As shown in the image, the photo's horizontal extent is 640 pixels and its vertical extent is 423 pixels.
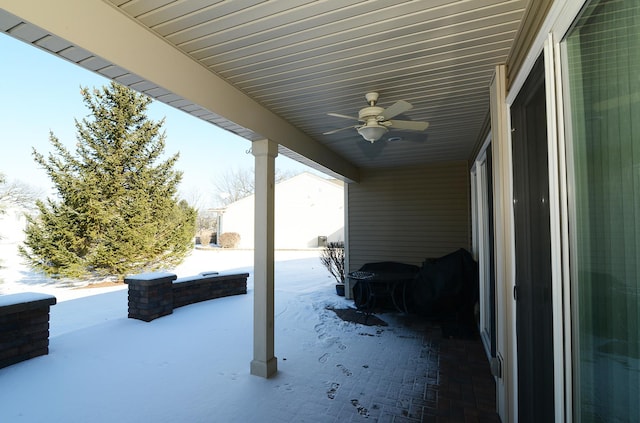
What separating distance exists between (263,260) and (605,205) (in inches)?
99.3

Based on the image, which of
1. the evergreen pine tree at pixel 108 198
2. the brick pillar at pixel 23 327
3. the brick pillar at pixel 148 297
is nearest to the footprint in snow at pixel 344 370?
the brick pillar at pixel 148 297

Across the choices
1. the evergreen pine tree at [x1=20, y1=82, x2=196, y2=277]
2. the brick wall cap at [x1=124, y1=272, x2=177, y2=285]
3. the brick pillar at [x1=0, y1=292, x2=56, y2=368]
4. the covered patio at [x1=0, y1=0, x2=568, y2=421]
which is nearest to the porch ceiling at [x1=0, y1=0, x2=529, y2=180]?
the covered patio at [x1=0, y1=0, x2=568, y2=421]

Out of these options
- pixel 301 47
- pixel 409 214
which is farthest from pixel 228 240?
pixel 301 47

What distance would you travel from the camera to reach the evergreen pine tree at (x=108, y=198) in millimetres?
7781

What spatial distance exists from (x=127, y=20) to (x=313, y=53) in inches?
41.2

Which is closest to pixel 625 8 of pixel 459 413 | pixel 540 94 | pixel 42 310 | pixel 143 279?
pixel 540 94

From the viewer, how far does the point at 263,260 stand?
9.87 feet

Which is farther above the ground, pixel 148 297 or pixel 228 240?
pixel 228 240

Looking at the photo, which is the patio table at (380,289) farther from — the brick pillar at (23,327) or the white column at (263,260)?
the brick pillar at (23,327)

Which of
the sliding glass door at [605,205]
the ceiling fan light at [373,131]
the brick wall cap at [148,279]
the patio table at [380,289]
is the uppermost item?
the ceiling fan light at [373,131]

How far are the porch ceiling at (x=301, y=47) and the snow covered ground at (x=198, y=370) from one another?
7.31ft

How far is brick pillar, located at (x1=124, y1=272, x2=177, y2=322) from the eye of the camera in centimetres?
449

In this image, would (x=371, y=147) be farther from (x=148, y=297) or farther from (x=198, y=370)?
(x=148, y=297)

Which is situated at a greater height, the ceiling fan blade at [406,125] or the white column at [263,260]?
the ceiling fan blade at [406,125]
